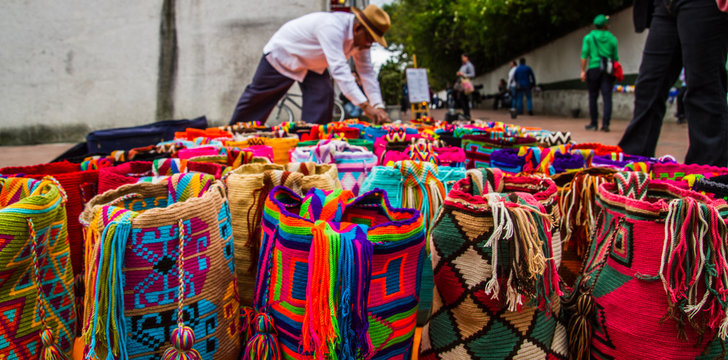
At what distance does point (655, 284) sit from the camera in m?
0.94

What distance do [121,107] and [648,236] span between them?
26.1ft

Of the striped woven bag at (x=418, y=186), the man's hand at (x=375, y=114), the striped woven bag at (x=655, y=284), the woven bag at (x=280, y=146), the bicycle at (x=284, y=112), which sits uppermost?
the bicycle at (x=284, y=112)

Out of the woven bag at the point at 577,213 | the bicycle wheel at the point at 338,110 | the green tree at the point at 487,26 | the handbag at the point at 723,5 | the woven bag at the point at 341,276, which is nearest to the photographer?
the woven bag at the point at 341,276

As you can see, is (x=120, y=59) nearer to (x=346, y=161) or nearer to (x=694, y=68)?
(x=346, y=161)

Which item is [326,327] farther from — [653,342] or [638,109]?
[638,109]

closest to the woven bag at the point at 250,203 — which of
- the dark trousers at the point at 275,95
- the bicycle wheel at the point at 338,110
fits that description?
the dark trousers at the point at 275,95

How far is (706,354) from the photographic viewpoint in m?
0.94

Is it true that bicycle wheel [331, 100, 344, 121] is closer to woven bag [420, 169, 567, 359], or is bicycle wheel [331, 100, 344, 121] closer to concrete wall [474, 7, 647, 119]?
concrete wall [474, 7, 647, 119]

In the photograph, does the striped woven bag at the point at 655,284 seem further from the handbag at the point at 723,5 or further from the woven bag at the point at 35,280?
the handbag at the point at 723,5

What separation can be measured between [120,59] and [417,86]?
4.93 meters

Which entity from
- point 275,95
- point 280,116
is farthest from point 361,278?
point 280,116

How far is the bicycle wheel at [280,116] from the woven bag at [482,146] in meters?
5.61

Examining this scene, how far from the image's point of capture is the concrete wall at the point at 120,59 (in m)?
7.03

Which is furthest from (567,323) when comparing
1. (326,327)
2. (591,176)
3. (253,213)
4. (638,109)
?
(638,109)
